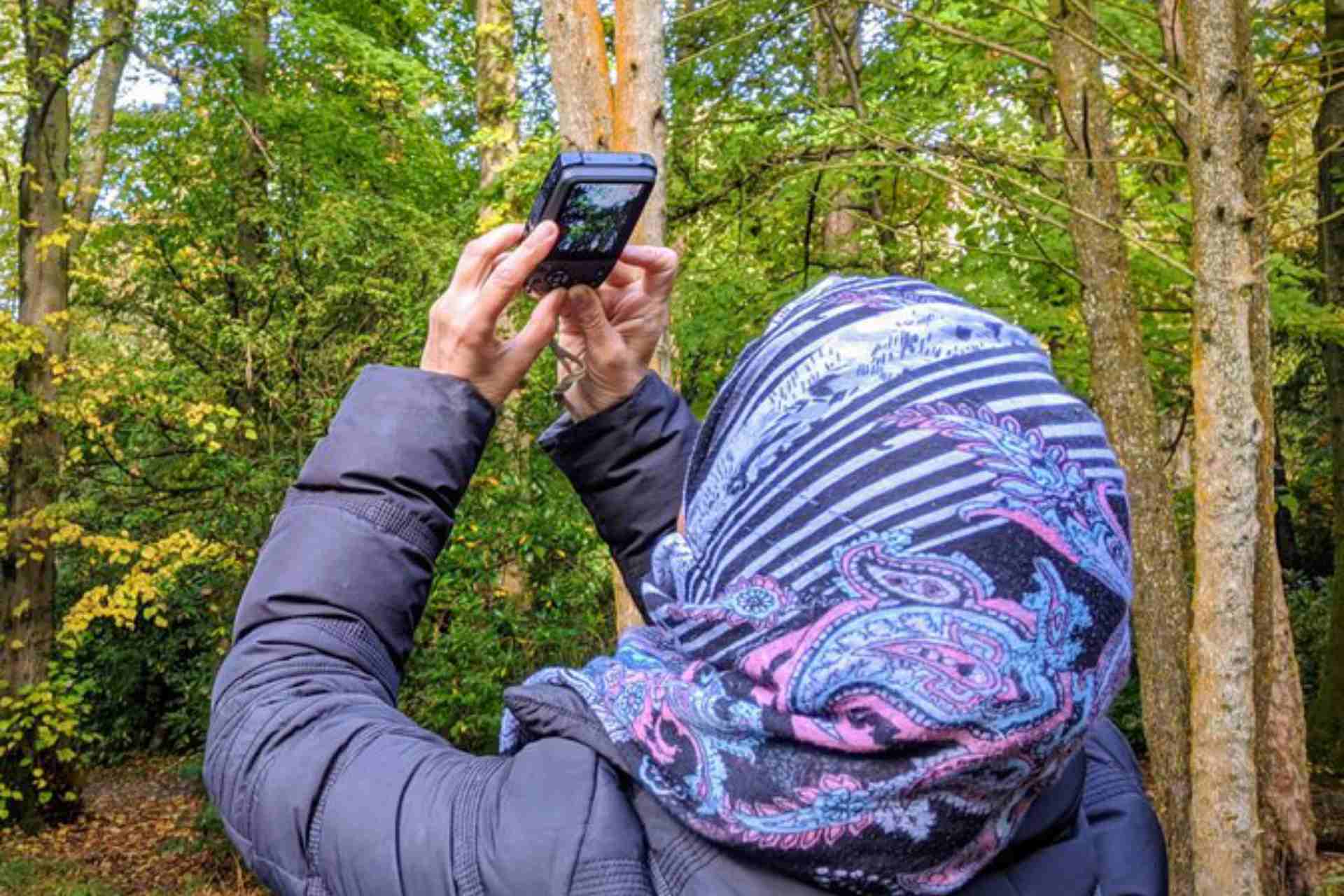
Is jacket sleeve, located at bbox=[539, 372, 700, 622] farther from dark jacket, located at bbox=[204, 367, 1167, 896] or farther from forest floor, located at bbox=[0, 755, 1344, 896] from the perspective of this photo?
forest floor, located at bbox=[0, 755, 1344, 896]

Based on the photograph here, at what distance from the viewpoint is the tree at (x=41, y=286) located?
8953mm

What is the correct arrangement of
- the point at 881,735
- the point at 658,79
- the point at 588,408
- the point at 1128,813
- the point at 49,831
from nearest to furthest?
the point at 881,735 → the point at 1128,813 → the point at 588,408 → the point at 658,79 → the point at 49,831

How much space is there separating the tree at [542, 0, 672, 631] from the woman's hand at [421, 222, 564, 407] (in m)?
3.30

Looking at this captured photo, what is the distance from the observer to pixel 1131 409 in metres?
5.54

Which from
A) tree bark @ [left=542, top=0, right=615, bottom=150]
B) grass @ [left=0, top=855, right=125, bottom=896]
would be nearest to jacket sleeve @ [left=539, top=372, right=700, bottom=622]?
tree bark @ [left=542, top=0, right=615, bottom=150]

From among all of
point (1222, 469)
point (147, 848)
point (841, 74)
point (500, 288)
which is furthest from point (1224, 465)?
point (147, 848)

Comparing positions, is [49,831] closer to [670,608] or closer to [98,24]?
[98,24]

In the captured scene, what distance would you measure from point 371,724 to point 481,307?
42 cm

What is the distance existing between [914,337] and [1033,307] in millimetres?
7368

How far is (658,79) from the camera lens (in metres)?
4.62

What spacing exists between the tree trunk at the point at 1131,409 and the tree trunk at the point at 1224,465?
6.13 ft

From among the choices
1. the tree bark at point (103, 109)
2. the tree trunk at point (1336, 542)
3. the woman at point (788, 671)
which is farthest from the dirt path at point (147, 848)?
the tree trunk at point (1336, 542)

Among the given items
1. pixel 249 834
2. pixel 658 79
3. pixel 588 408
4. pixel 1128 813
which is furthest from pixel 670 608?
pixel 658 79

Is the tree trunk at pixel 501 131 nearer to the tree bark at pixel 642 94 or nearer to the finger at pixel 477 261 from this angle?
the tree bark at pixel 642 94
